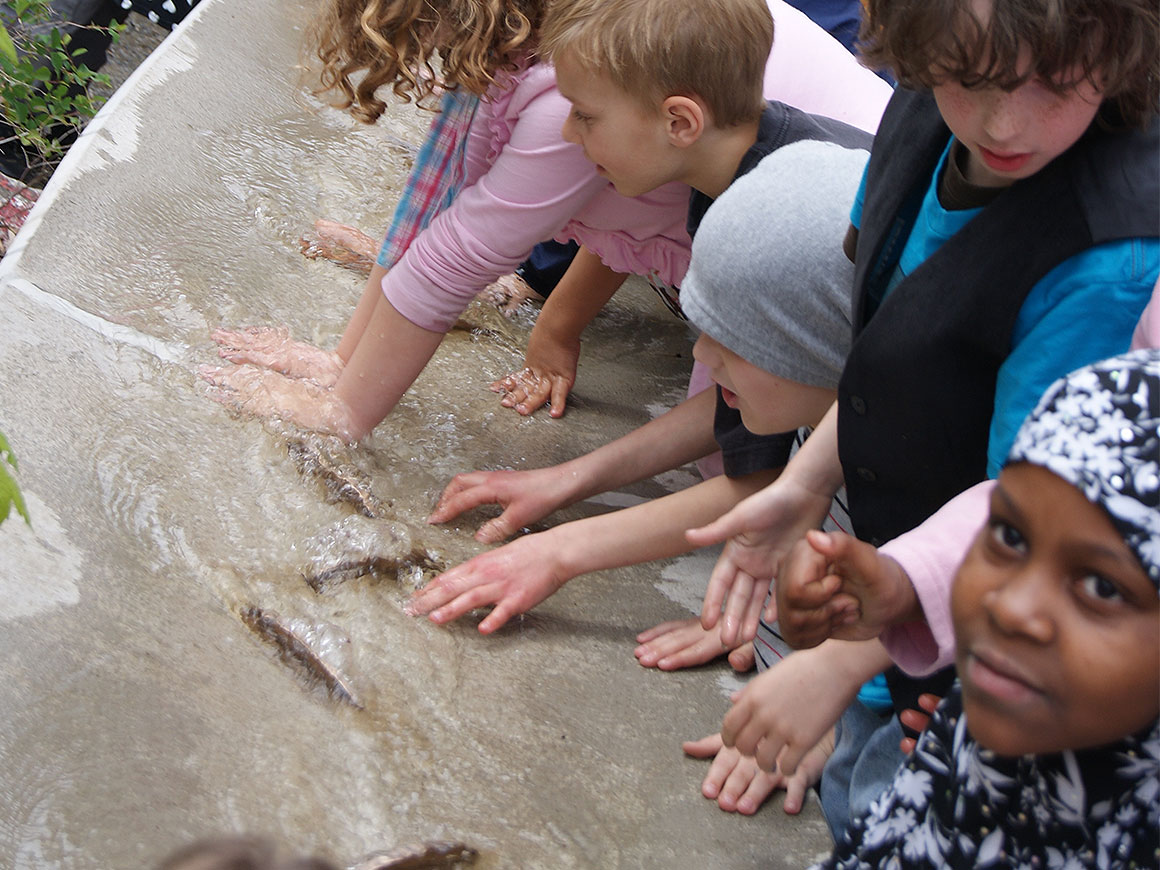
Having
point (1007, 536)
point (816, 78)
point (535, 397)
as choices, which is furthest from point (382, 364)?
point (1007, 536)

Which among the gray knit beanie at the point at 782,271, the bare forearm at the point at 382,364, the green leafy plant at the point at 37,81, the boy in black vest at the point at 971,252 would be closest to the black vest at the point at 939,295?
the boy in black vest at the point at 971,252

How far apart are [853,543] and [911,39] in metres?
0.48

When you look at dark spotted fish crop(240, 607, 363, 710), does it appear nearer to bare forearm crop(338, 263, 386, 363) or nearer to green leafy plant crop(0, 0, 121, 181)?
bare forearm crop(338, 263, 386, 363)

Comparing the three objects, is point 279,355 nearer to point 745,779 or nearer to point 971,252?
point 745,779

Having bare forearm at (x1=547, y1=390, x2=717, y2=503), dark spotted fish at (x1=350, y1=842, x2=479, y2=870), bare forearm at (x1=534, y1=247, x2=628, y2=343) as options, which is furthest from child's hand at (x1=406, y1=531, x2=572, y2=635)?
bare forearm at (x1=534, y1=247, x2=628, y2=343)

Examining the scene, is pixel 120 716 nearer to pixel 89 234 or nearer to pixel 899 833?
pixel 899 833

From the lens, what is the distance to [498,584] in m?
1.83

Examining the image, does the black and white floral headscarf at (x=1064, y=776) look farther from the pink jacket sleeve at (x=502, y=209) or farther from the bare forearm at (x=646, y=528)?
the pink jacket sleeve at (x=502, y=209)

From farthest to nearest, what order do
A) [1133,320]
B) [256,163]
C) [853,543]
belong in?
[256,163] → [1133,320] → [853,543]

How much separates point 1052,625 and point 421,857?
836mm

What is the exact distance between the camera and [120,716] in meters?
1.48

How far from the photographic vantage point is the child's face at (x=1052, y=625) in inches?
31.7

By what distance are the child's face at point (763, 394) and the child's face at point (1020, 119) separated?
1.85ft

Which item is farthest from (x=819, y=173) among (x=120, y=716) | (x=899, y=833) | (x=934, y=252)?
(x=120, y=716)
